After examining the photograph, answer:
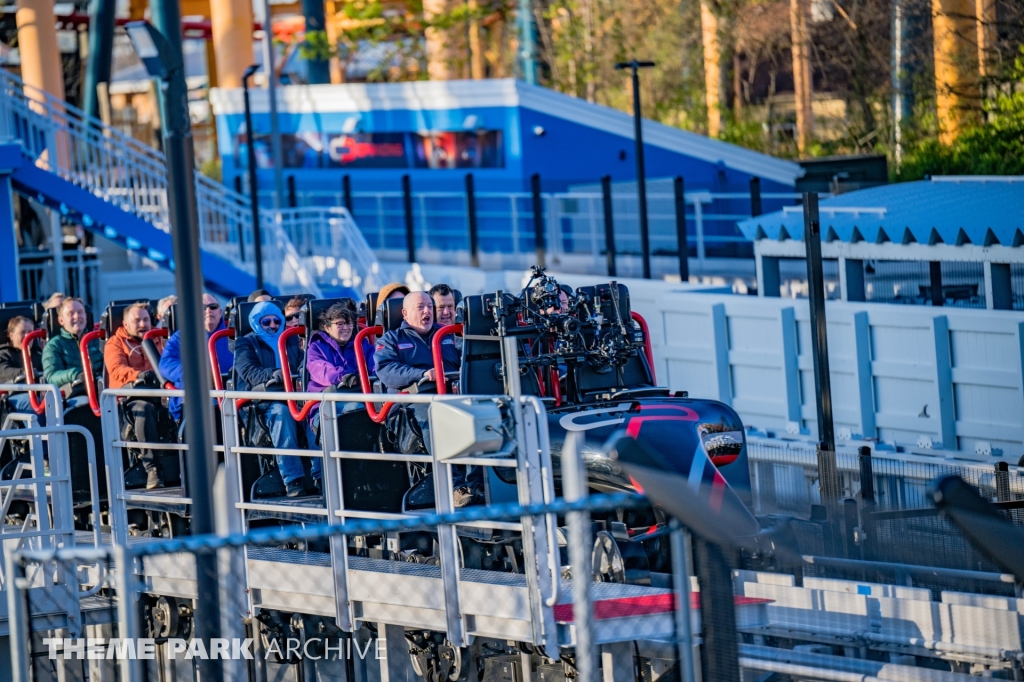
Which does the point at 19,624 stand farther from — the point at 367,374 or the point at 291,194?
the point at 291,194

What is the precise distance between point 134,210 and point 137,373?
10.6 meters

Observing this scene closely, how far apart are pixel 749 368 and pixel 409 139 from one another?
12.8 meters

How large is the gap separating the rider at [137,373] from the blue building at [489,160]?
10318mm

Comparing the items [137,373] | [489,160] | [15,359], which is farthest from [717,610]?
[489,160]

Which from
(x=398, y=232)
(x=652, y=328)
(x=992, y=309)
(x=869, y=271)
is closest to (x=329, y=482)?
(x=992, y=309)

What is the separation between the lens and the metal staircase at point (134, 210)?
21.3 meters

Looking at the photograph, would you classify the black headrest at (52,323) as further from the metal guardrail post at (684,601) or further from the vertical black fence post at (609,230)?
the metal guardrail post at (684,601)

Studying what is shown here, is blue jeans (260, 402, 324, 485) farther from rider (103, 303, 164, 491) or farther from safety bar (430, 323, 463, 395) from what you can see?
rider (103, 303, 164, 491)

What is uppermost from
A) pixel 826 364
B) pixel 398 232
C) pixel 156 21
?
pixel 156 21

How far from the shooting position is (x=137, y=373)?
1187 cm

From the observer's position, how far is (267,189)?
29266 millimetres

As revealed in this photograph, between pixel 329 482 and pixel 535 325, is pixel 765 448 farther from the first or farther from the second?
pixel 329 482

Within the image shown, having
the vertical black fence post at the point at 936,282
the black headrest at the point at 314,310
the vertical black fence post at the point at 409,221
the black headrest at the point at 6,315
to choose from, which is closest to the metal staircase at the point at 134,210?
the vertical black fence post at the point at 409,221

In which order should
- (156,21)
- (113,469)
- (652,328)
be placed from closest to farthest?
1. (113,469)
2. (652,328)
3. (156,21)
